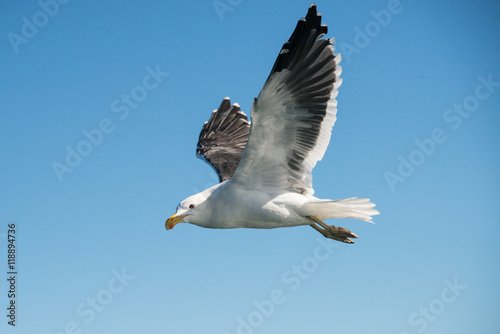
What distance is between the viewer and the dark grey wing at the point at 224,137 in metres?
12.0

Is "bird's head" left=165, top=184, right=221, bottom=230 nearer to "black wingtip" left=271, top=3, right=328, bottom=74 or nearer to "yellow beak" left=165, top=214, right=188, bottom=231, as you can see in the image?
"yellow beak" left=165, top=214, right=188, bottom=231

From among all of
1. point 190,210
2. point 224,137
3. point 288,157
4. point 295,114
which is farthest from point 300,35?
point 224,137

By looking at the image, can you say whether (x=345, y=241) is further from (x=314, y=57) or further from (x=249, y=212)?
(x=314, y=57)

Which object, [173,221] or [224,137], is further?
[224,137]

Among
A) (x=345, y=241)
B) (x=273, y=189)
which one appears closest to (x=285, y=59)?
(x=273, y=189)

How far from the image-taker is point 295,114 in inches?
338

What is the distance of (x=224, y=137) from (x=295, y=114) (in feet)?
15.0

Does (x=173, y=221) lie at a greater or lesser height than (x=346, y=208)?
greater

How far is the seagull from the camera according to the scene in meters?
A: 8.20

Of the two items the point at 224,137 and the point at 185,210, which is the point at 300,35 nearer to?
the point at 185,210

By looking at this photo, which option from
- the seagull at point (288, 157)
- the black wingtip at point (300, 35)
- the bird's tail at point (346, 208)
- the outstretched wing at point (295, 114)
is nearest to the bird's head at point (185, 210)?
the seagull at point (288, 157)

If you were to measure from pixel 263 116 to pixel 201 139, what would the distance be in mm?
4972

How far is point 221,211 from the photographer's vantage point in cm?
905

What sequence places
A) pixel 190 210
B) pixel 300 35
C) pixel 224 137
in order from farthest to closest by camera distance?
pixel 224 137 → pixel 190 210 → pixel 300 35
